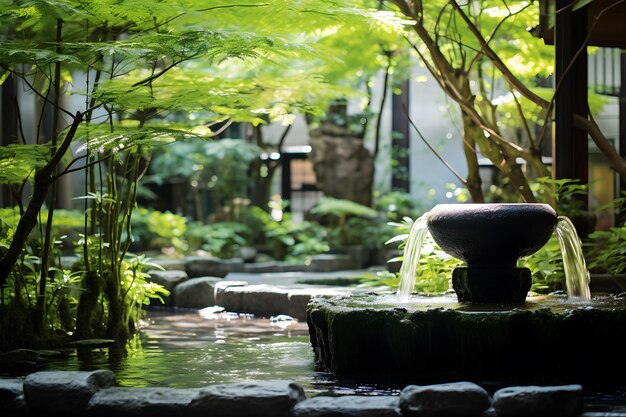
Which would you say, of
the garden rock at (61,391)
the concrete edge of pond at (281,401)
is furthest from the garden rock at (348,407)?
the garden rock at (61,391)

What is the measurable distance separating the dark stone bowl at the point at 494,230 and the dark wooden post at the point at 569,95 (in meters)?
2.47

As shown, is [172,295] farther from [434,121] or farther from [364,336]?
[434,121]

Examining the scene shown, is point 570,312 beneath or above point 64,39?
beneath

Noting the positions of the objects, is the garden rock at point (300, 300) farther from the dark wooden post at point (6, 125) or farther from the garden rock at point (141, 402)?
the garden rock at point (141, 402)

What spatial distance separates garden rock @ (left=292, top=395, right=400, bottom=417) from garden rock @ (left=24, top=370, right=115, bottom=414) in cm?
130

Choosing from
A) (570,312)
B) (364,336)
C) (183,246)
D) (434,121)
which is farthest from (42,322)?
(434,121)

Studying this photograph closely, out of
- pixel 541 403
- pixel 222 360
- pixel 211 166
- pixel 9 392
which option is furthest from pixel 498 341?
pixel 211 166

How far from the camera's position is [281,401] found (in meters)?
4.82

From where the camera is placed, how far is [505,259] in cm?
686

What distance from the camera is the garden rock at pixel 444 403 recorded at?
470 cm

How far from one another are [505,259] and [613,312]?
40.8 inches

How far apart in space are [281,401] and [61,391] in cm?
137

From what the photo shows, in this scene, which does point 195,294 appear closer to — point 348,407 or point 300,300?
point 300,300

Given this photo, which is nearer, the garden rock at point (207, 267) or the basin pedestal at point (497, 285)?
the basin pedestal at point (497, 285)
